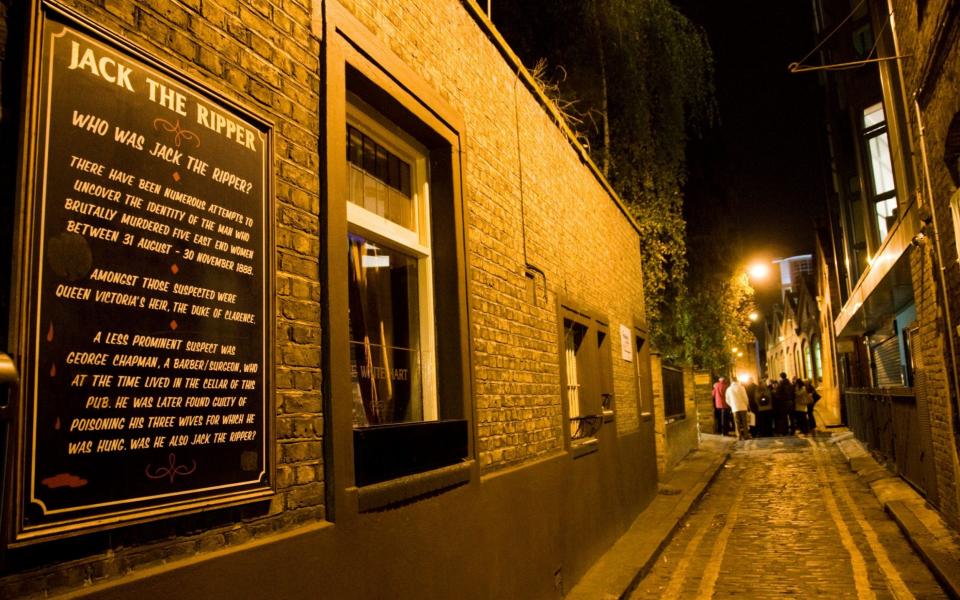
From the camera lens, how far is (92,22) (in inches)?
87.0

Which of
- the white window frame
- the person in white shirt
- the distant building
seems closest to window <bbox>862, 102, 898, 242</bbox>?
the person in white shirt

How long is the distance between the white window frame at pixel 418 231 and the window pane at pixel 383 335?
5 centimetres

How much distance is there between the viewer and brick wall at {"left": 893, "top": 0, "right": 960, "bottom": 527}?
7.02 meters

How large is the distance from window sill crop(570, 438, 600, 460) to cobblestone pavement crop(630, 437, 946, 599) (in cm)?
139

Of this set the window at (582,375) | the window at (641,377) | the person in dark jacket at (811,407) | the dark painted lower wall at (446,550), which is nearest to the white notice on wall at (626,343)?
the window at (641,377)

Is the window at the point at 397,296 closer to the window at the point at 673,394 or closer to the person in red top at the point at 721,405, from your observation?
the window at the point at 673,394

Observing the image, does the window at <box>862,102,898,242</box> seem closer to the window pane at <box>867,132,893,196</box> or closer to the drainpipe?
the window pane at <box>867,132,893,196</box>

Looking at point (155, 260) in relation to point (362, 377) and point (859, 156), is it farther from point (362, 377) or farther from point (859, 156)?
point (859, 156)

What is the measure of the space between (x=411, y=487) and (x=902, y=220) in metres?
9.10

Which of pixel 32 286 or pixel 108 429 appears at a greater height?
pixel 32 286

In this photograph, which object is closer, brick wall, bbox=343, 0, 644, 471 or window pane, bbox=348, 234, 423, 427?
window pane, bbox=348, 234, 423, 427

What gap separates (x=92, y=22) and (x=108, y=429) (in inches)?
49.8

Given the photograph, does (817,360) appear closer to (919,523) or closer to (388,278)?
(919,523)

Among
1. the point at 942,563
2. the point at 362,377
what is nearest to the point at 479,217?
the point at 362,377
